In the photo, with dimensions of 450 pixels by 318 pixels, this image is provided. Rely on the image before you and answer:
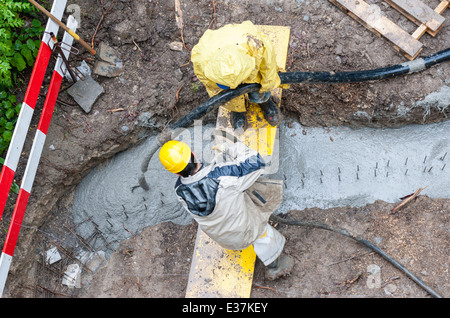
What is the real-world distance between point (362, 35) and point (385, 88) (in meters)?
0.72

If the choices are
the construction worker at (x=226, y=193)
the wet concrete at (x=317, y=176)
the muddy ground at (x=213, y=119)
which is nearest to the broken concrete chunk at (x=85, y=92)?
the muddy ground at (x=213, y=119)

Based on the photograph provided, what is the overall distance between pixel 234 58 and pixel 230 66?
3.0 inches

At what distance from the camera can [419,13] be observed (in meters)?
5.31

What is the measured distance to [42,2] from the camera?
18.4 ft

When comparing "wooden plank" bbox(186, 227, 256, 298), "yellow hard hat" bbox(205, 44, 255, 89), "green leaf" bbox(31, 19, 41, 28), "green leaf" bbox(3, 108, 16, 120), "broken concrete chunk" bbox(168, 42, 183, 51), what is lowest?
"wooden plank" bbox(186, 227, 256, 298)

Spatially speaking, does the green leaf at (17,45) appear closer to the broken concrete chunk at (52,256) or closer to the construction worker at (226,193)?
the broken concrete chunk at (52,256)

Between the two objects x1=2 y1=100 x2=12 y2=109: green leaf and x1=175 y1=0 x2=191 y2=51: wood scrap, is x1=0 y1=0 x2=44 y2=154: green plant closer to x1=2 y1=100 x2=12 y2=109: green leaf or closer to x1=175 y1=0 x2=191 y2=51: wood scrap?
x1=2 y1=100 x2=12 y2=109: green leaf

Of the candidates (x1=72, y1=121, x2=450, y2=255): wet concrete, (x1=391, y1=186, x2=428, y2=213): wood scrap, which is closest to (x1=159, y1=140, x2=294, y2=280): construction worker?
(x1=72, y1=121, x2=450, y2=255): wet concrete

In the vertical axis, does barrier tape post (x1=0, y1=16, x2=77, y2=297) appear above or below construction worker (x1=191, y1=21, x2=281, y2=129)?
below

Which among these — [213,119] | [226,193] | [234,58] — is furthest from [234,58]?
[213,119]

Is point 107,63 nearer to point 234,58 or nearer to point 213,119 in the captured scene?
point 213,119

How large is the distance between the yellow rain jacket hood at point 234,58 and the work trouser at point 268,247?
4.98 feet

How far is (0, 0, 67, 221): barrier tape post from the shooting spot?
4.55 m

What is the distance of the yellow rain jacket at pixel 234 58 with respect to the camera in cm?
388
